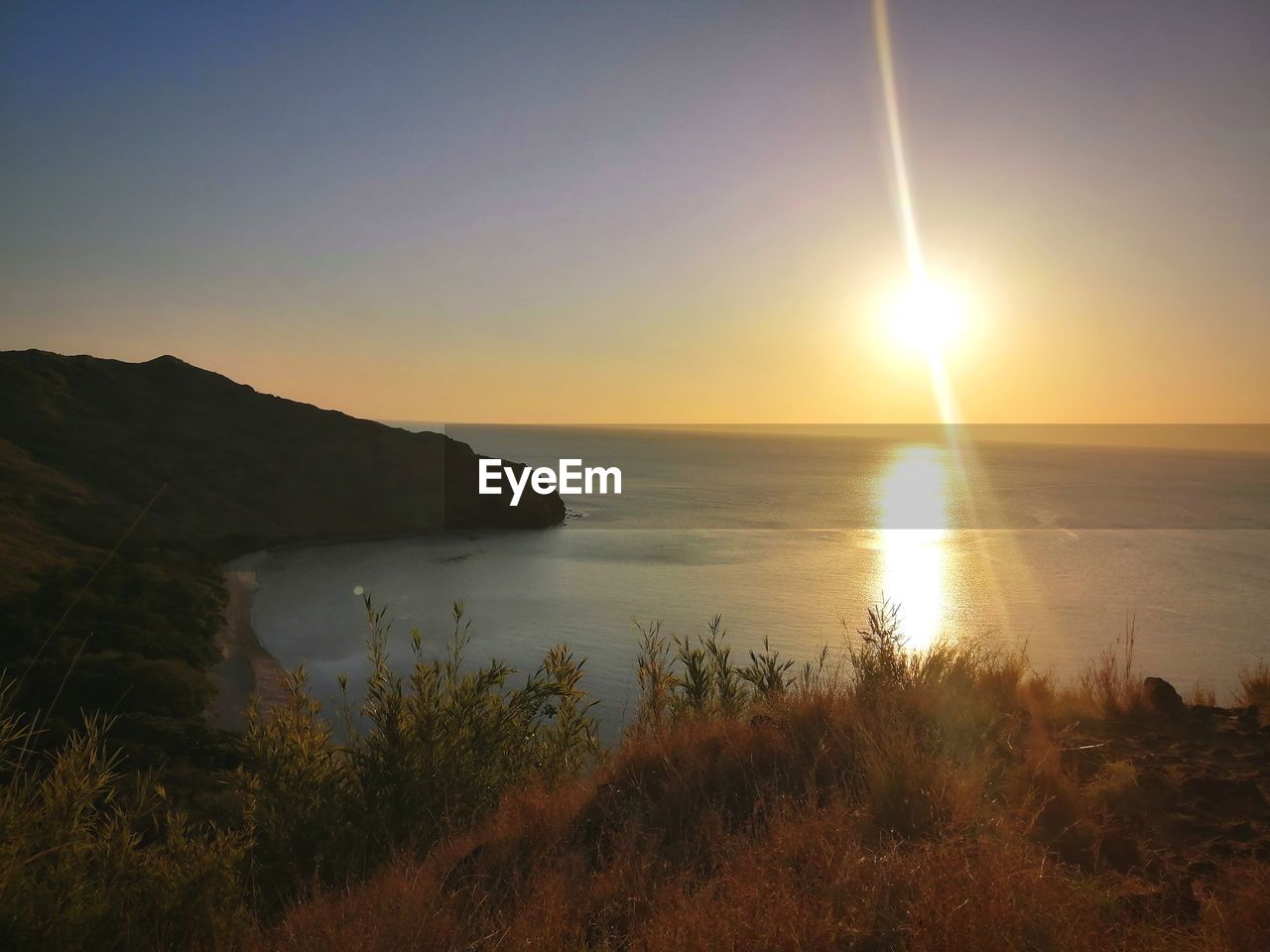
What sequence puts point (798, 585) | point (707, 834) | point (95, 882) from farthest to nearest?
point (798, 585) → point (707, 834) → point (95, 882)

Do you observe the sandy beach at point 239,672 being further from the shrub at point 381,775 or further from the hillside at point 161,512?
the shrub at point 381,775

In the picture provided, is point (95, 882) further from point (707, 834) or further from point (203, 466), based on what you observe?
point (203, 466)

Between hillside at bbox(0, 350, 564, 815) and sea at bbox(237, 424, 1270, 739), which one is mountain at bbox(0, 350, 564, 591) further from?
sea at bbox(237, 424, 1270, 739)

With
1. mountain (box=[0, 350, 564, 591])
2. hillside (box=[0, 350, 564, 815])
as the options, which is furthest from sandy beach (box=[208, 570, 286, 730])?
mountain (box=[0, 350, 564, 591])

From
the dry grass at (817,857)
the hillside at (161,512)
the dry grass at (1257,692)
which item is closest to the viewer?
the dry grass at (817,857)

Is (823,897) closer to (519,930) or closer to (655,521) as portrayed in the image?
(519,930)

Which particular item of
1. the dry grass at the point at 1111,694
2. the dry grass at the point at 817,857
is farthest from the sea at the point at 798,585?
the dry grass at the point at 817,857

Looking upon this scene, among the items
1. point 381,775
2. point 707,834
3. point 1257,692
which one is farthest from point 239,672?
point 1257,692
